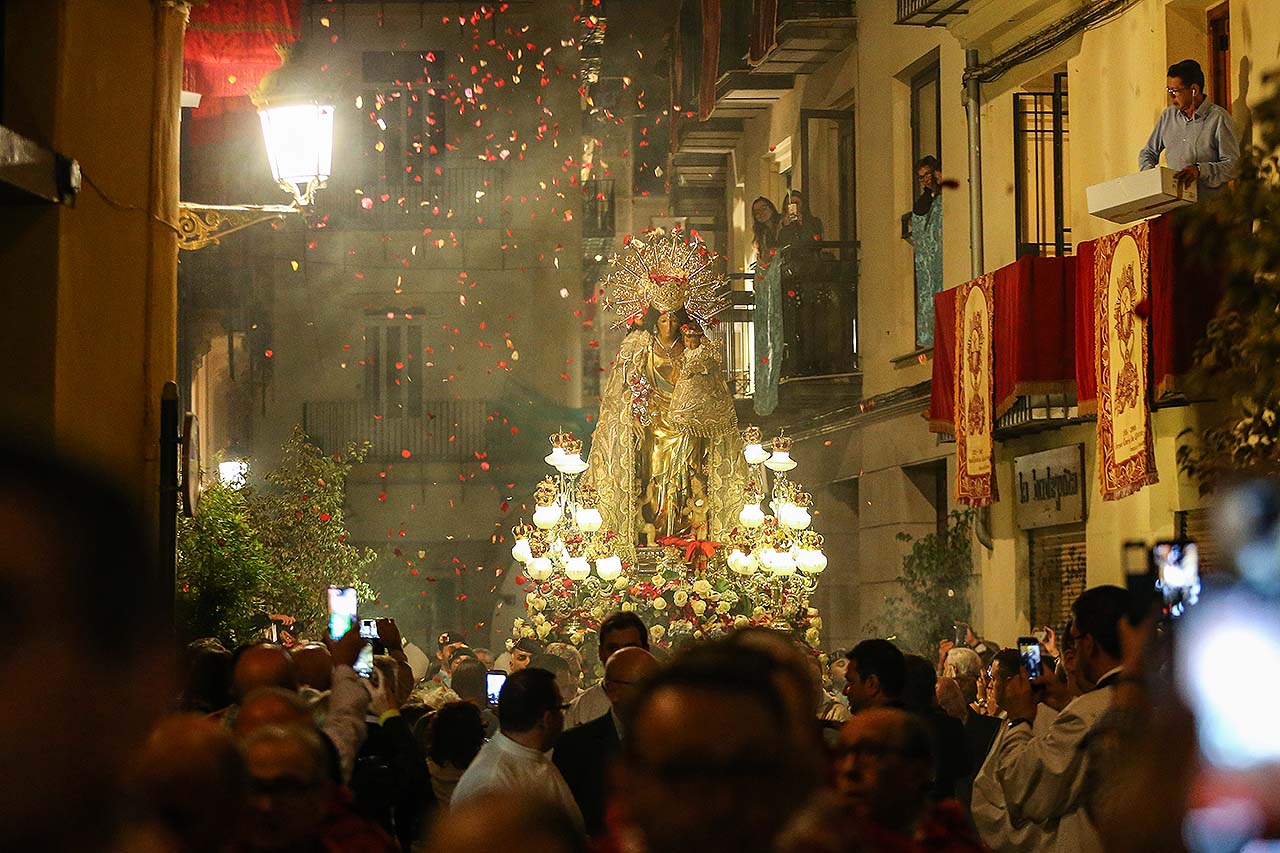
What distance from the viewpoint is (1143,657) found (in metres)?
5.12

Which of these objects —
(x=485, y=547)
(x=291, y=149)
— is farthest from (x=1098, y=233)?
(x=485, y=547)

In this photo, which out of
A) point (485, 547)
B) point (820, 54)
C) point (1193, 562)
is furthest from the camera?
point (485, 547)

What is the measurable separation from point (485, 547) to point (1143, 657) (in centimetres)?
2802

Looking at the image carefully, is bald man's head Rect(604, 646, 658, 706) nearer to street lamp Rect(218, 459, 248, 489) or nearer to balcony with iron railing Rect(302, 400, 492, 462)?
street lamp Rect(218, 459, 248, 489)

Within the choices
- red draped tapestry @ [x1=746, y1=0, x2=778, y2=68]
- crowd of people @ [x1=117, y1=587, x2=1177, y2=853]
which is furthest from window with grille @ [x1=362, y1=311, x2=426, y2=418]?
crowd of people @ [x1=117, y1=587, x2=1177, y2=853]

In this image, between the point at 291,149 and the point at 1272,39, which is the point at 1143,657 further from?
the point at 1272,39

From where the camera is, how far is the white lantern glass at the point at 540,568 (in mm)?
15086

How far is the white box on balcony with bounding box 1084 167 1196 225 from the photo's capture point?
1257 centimetres

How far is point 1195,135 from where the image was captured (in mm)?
12844

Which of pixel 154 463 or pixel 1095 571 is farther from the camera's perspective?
pixel 1095 571

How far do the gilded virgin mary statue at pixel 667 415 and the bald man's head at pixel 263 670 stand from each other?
1142 centimetres

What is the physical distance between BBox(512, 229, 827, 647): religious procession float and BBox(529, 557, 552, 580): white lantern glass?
25 mm

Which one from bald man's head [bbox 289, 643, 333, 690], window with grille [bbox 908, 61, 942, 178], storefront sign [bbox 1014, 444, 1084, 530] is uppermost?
window with grille [bbox 908, 61, 942, 178]

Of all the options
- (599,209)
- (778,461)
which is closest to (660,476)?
(778,461)
